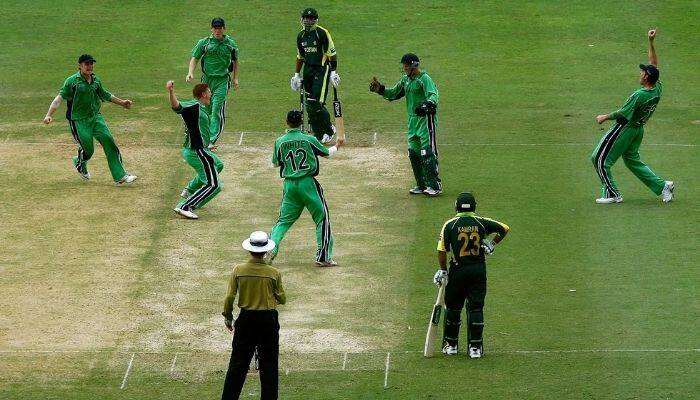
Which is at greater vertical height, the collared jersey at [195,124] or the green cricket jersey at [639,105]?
the green cricket jersey at [639,105]

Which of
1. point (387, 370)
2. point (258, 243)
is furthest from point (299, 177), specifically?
point (258, 243)

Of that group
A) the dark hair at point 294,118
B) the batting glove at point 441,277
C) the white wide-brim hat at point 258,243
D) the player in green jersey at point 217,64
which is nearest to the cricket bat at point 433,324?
the batting glove at point 441,277

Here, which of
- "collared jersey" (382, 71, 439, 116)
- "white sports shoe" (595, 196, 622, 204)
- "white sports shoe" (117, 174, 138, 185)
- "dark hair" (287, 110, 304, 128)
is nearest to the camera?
"dark hair" (287, 110, 304, 128)

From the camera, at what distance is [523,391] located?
15.7m

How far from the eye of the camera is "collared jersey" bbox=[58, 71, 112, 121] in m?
23.1

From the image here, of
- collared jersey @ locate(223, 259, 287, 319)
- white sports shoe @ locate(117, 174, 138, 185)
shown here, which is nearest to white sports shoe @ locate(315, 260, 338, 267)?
collared jersey @ locate(223, 259, 287, 319)

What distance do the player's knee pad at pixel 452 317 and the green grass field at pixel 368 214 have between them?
0.41 m

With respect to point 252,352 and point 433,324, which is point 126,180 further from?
point 252,352

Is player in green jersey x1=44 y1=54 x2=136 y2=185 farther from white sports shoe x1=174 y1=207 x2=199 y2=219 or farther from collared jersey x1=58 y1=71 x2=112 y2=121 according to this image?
white sports shoe x1=174 y1=207 x2=199 y2=219

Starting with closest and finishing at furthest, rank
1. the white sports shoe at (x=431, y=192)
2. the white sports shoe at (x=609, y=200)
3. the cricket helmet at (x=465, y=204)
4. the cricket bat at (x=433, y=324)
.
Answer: the cricket bat at (x=433, y=324) < the cricket helmet at (x=465, y=204) < the white sports shoe at (x=609, y=200) < the white sports shoe at (x=431, y=192)

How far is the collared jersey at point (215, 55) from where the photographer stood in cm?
2573

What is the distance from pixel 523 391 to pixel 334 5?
2055 centimetres

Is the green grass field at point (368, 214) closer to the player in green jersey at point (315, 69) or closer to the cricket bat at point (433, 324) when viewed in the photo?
the cricket bat at point (433, 324)

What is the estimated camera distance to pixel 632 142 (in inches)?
878
